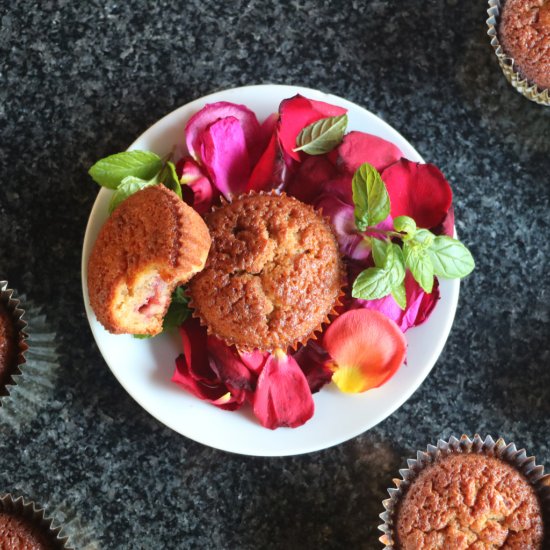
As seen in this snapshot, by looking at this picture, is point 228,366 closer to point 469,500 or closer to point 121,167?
point 121,167

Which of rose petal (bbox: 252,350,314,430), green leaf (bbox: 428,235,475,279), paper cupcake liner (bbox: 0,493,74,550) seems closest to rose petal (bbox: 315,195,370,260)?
green leaf (bbox: 428,235,475,279)

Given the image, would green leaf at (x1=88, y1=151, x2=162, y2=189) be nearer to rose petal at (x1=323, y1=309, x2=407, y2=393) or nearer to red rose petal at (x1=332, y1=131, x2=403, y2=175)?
red rose petal at (x1=332, y1=131, x2=403, y2=175)

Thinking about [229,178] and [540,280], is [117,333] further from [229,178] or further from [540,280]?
[540,280]

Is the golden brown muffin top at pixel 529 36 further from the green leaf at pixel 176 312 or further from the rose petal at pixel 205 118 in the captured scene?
the green leaf at pixel 176 312

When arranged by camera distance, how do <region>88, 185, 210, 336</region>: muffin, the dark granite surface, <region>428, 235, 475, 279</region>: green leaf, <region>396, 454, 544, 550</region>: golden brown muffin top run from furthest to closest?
the dark granite surface → <region>396, 454, 544, 550</region>: golden brown muffin top → <region>428, 235, 475, 279</region>: green leaf → <region>88, 185, 210, 336</region>: muffin

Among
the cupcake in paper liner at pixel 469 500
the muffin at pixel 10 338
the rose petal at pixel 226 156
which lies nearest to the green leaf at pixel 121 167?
the rose petal at pixel 226 156

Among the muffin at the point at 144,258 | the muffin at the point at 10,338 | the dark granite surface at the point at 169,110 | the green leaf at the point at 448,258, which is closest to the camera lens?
the muffin at the point at 144,258
